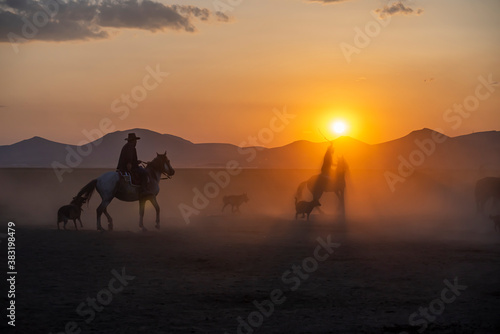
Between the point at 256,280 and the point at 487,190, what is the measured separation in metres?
17.4

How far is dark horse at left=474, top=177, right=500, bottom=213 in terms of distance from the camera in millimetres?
27312

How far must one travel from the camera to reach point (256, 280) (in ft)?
42.4

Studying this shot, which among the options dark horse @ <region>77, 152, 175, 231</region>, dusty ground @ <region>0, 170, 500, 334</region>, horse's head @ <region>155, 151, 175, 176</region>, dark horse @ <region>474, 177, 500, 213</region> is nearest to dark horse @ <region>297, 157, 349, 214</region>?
dusty ground @ <region>0, 170, 500, 334</region>

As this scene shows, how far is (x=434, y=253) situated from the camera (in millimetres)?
16453

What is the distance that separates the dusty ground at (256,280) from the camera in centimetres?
A: 989

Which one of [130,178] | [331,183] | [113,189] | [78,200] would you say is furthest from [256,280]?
[331,183]

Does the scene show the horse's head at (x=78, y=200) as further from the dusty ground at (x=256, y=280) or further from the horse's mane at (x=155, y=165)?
the horse's mane at (x=155, y=165)

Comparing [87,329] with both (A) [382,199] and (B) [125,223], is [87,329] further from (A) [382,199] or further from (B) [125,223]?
(A) [382,199]

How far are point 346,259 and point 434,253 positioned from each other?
2.46 m

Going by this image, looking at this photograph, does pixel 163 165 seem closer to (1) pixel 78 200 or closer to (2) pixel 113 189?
(2) pixel 113 189

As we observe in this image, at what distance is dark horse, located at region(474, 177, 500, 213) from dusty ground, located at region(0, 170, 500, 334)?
19.4 feet

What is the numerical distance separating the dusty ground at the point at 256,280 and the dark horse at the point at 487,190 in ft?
19.4

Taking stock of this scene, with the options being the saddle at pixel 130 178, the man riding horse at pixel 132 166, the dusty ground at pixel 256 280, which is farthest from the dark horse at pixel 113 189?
the dusty ground at pixel 256 280

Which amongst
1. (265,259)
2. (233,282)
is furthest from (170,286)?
(265,259)
